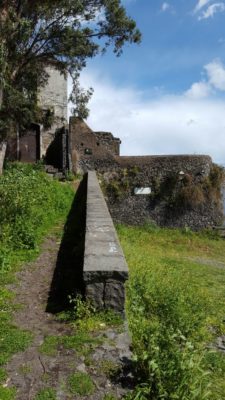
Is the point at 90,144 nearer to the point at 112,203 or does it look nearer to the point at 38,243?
the point at 112,203

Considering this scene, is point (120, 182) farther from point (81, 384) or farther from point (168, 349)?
point (81, 384)

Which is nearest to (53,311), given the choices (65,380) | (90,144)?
(65,380)

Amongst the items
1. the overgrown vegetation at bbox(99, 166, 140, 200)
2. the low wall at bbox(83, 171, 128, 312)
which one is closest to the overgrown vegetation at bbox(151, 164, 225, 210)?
the overgrown vegetation at bbox(99, 166, 140, 200)

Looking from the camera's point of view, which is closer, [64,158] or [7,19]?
[7,19]

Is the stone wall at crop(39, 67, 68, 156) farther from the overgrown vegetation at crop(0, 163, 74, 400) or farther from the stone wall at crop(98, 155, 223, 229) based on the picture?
the overgrown vegetation at crop(0, 163, 74, 400)

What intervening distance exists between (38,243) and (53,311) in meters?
3.19

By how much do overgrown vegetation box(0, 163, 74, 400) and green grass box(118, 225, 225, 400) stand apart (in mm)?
986

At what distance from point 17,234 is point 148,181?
12063 millimetres

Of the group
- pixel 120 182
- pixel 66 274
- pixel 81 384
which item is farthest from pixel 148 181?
pixel 81 384

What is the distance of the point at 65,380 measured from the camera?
3004 millimetres

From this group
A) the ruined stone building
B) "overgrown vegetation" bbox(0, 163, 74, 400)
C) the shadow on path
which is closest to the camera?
"overgrown vegetation" bbox(0, 163, 74, 400)

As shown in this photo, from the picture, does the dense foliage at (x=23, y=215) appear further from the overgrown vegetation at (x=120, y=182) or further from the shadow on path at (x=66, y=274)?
the overgrown vegetation at (x=120, y=182)

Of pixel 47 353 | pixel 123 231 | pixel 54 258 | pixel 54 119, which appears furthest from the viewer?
pixel 54 119

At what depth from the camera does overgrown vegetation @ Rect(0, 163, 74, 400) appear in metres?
3.61
